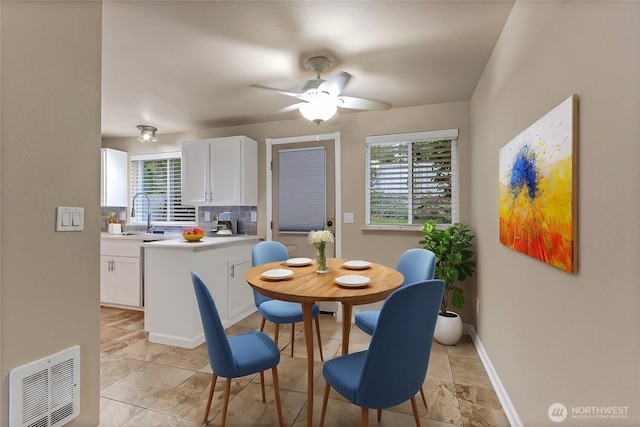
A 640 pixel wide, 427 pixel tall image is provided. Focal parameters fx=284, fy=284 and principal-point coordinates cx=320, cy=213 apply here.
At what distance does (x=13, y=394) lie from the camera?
1.04 m

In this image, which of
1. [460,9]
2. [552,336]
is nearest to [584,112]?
[552,336]

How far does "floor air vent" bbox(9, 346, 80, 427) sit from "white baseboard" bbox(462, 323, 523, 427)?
223cm

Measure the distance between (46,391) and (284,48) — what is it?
2.26m

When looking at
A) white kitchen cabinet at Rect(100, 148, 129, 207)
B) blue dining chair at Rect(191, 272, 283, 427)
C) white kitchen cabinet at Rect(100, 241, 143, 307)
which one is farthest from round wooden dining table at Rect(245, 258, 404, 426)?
white kitchen cabinet at Rect(100, 148, 129, 207)

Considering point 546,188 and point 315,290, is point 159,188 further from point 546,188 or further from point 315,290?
point 546,188

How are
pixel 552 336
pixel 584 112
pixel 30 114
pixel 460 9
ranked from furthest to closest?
pixel 460 9
pixel 552 336
pixel 30 114
pixel 584 112

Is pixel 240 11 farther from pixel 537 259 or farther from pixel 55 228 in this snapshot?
pixel 537 259

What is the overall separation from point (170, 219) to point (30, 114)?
3.57m

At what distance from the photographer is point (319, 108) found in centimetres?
202

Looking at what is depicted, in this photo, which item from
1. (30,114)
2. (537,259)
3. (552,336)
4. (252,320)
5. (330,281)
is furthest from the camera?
(252,320)

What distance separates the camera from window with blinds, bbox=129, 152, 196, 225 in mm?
4383

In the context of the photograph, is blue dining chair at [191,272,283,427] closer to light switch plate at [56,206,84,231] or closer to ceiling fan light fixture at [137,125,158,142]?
light switch plate at [56,206,84,231]

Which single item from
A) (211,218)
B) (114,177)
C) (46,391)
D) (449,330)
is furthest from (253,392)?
(114,177)

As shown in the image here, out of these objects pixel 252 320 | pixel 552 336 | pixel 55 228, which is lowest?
pixel 252 320
